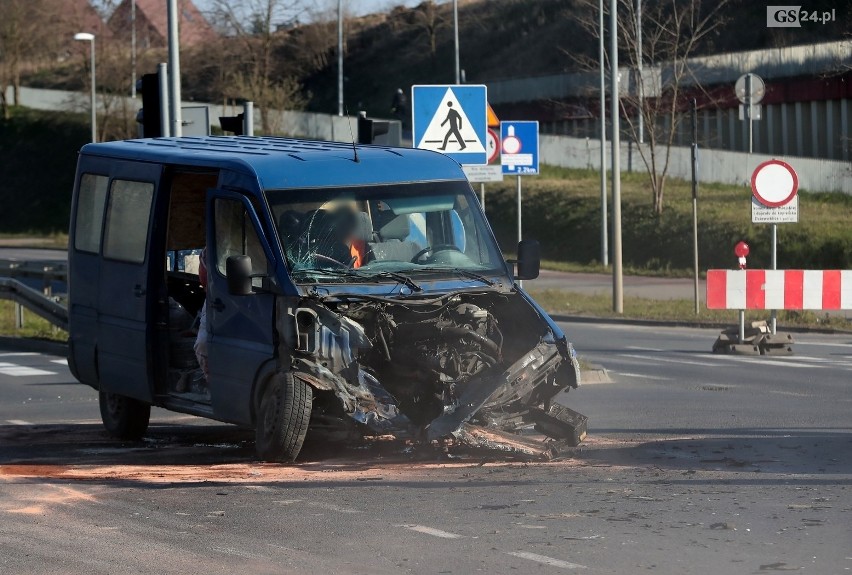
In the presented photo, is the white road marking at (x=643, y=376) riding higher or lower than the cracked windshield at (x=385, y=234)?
lower

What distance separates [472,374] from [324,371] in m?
1.06

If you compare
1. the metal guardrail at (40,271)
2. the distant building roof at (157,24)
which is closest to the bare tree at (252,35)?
the distant building roof at (157,24)

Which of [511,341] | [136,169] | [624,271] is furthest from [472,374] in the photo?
[624,271]

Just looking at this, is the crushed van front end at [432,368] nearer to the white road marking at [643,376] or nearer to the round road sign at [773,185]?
the white road marking at [643,376]

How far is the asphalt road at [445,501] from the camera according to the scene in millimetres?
7418

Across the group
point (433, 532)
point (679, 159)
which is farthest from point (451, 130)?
point (679, 159)

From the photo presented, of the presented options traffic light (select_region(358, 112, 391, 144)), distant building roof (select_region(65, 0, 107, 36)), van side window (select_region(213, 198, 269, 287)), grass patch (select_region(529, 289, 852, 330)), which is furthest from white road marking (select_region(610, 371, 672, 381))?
distant building roof (select_region(65, 0, 107, 36))

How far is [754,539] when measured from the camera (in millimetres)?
7750

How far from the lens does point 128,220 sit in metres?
12.5

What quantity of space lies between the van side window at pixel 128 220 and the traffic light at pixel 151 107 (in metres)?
5.93

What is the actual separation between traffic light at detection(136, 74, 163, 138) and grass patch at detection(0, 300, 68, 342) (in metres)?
6.33

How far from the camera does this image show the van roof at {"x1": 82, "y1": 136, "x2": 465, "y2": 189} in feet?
37.1

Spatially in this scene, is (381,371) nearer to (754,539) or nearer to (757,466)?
(757,466)

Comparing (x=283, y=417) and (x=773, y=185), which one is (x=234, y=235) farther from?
(x=773, y=185)
